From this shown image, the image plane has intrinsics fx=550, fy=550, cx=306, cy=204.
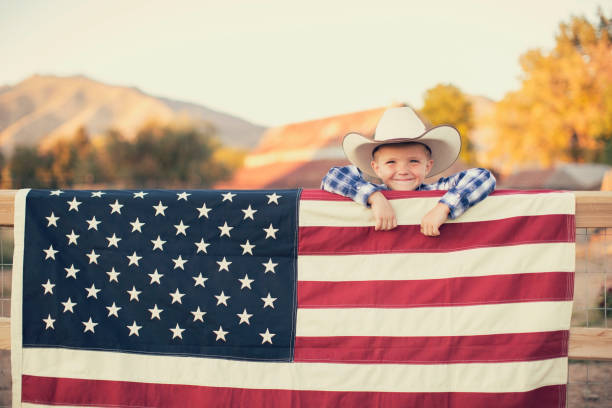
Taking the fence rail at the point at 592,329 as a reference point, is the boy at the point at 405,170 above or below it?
above

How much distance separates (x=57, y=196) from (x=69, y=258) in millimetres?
376

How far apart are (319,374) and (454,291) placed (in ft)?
2.80

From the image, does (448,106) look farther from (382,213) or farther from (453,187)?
(382,213)

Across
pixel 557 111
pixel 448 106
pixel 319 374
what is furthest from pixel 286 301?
pixel 448 106

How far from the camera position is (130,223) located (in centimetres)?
318

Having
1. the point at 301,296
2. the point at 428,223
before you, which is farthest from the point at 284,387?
the point at 428,223

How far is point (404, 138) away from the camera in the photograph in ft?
10.6

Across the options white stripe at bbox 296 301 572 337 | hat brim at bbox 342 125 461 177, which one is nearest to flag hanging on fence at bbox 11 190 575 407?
white stripe at bbox 296 301 572 337

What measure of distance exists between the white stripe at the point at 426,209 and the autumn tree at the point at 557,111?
130 feet

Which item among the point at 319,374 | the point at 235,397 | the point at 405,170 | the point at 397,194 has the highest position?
the point at 405,170

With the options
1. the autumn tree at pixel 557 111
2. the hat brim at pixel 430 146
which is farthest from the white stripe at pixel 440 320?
the autumn tree at pixel 557 111

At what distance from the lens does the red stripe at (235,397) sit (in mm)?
2898

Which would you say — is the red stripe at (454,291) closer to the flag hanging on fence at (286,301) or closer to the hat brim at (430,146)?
the flag hanging on fence at (286,301)

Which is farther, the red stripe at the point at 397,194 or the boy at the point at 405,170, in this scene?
the red stripe at the point at 397,194
